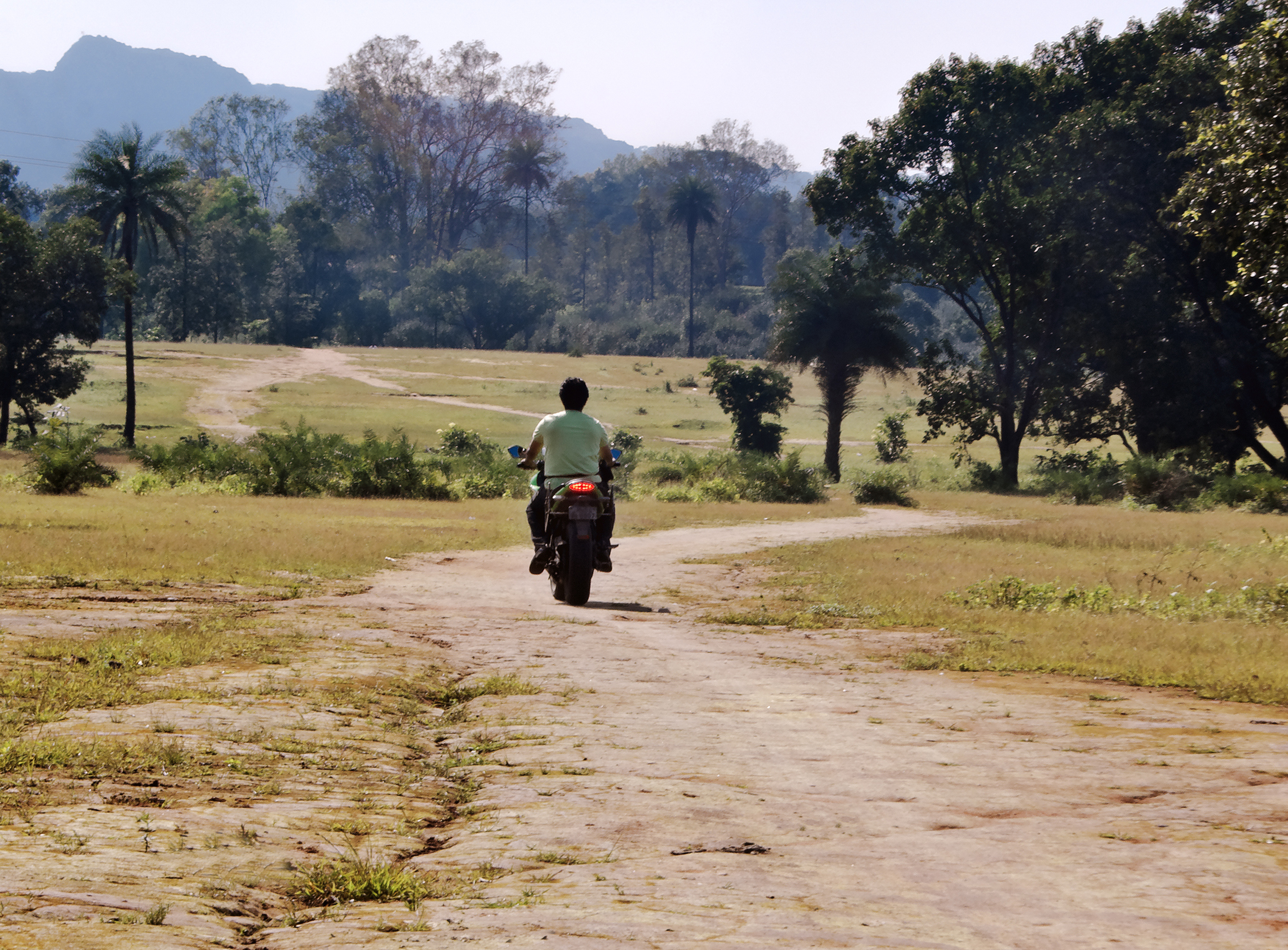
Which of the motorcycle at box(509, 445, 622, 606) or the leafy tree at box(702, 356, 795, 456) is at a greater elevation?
the leafy tree at box(702, 356, 795, 456)

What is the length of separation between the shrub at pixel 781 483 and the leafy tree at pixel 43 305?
3201 centimetres

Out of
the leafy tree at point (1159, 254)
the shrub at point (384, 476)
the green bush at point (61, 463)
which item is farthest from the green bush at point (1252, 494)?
the green bush at point (61, 463)

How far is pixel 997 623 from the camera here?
10703 millimetres

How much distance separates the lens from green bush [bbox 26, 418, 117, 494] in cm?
2628

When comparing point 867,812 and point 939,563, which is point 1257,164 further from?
point 867,812

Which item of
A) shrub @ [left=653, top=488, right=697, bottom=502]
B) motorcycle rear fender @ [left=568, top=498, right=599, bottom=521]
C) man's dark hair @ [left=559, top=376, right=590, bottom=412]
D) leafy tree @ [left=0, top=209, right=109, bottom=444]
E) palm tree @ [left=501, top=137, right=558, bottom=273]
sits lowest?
shrub @ [left=653, top=488, right=697, bottom=502]

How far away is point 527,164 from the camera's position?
357ft

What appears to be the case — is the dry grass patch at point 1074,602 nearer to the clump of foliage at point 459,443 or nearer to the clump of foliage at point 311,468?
the clump of foliage at point 311,468

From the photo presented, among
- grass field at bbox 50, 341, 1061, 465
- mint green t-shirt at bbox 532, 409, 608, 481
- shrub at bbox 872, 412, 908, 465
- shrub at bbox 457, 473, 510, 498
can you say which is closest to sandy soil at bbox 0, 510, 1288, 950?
mint green t-shirt at bbox 532, 409, 608, 481

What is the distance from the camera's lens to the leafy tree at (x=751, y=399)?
46750 millimetres

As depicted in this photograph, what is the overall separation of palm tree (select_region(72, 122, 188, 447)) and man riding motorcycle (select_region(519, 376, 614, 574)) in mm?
43127

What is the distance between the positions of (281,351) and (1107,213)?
202 feet

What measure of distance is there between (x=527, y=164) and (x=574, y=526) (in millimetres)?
103130

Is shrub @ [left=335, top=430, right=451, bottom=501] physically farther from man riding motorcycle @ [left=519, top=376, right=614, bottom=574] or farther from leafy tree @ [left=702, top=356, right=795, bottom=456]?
leafy tree @ [left=702, top=356, right=795, bottom=456]
